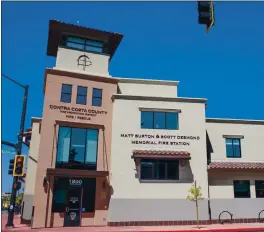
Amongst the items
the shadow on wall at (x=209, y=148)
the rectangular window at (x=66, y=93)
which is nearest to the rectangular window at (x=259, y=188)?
the shadow on wall at (x=209, y=148)

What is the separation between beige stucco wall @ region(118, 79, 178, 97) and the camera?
2511 centimetres

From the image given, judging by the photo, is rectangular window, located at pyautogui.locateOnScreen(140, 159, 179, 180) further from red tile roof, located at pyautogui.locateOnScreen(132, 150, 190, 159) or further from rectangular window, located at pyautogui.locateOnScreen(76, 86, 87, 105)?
rectangular window, located at pyautogui.locateOnScreen(76, 86, 87, 105)

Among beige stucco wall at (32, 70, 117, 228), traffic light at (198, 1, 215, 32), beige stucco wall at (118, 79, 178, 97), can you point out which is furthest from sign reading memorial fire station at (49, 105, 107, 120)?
traffic light at (198, 1, 215, 32)

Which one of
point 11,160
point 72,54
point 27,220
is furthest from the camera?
point 72,54

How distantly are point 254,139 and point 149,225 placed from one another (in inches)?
471

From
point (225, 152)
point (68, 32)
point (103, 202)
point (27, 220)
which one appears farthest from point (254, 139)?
point (27, 220)

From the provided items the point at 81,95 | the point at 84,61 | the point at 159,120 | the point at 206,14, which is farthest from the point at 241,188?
the point at 206,14

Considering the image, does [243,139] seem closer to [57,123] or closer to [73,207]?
[73,207]

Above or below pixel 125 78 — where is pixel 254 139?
below

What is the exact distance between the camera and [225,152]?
24.5 m

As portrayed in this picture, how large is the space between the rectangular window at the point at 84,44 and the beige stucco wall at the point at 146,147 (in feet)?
16.7

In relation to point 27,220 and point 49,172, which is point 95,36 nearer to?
point 49,172

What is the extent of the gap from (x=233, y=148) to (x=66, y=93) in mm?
14582

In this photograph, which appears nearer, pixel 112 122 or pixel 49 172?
pixel 49 172
